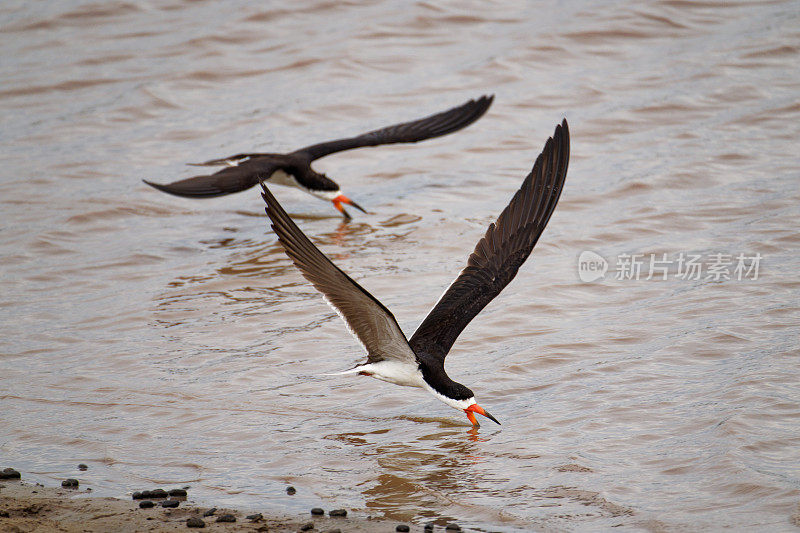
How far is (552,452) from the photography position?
17.2 feet

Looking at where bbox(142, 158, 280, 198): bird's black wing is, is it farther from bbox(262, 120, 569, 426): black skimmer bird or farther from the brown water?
bbox(262, 120, 569, 426): black skimmer bird

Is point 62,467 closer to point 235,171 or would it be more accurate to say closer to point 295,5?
point 235,171

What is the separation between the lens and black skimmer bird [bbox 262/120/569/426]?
5066mm

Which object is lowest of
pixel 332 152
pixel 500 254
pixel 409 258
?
pixel 409 258

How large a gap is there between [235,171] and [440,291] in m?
2.44

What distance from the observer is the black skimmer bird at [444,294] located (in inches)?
199

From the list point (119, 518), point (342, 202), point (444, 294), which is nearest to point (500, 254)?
point (444, 294)

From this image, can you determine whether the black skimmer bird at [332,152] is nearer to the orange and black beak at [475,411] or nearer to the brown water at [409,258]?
the brown water at [409,258]

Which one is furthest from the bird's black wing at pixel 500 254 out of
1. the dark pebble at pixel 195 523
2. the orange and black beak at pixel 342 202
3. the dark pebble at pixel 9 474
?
the orange and black beak at pixel 342 202

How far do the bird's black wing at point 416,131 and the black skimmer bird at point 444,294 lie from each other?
3.50 meters

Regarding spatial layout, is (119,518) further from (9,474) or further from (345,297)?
(345,297)

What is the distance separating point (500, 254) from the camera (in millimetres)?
6430

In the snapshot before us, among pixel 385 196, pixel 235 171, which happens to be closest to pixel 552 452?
pixel 235 171

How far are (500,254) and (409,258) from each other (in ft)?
7.56
